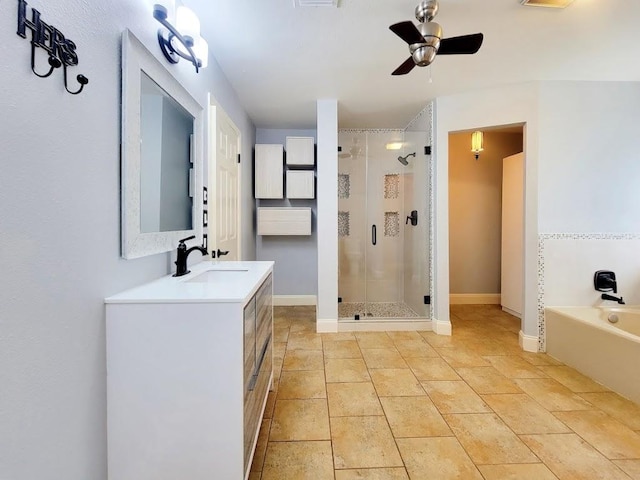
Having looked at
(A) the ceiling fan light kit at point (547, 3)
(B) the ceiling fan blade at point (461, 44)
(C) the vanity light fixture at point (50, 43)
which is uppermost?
(A) the ceiling fan light kit at point (547, 3)

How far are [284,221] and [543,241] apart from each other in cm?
283

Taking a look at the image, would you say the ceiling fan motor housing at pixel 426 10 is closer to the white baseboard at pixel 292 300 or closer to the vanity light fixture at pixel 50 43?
the vanity light fixture at pixel 50 43

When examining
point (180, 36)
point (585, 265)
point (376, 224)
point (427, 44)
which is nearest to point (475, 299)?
point (585, 265)

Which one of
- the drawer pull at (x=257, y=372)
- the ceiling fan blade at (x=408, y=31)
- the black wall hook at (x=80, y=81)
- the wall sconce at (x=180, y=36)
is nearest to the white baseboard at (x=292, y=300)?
the drawer pull at (x=257, y=372)

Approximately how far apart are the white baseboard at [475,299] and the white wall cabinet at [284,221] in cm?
235

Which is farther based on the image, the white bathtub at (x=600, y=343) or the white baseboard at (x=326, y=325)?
the white baseboard at (x=326, y=325)

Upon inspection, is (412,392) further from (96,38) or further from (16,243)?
(96,38)

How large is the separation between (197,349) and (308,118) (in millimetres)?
3385

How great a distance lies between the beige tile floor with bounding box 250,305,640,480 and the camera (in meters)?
1.43

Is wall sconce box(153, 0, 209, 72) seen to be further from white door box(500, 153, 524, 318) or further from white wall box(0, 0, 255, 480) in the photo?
white door box(500, 153, 524, 318)

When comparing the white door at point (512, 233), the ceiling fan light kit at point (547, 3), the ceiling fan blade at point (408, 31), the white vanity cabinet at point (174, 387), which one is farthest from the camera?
the white door at point (512, 233)

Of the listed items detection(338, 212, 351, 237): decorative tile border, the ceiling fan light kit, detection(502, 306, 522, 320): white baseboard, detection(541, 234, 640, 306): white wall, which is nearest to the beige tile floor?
detection(541, 234, 640, 306): white wall

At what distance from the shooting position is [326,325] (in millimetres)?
3258

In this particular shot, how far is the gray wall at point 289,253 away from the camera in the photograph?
426 cm
